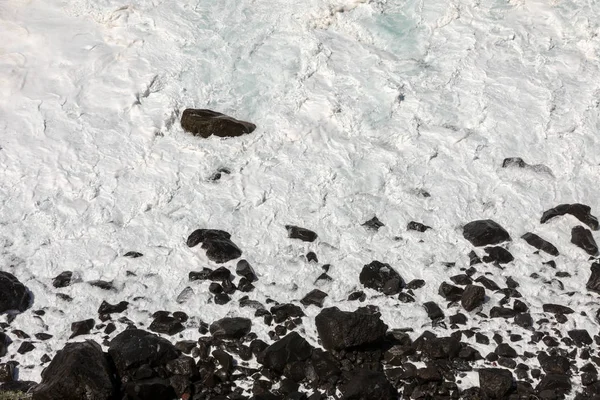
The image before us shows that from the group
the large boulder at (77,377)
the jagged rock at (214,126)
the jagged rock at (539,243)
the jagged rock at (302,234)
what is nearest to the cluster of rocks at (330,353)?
the large boulder at (77,377)

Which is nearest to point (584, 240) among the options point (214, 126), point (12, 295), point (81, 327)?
point (214, 126)

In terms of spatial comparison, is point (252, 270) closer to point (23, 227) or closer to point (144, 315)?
point (144, 315)

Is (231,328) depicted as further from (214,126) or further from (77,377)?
(214,126)

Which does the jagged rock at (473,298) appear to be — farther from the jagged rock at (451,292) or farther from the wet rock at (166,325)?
the wet rock at (166,325)

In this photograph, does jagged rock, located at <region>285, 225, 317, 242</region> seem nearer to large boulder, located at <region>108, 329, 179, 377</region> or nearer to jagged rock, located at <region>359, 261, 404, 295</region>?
jagged rock, located at <region>359, 261, 404, 295</region>

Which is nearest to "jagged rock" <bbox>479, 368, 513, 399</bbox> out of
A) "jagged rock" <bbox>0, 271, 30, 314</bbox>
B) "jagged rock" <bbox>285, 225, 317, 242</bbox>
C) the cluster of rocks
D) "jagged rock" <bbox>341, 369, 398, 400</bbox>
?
the cluster of rocks

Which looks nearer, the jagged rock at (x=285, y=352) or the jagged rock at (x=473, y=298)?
the jagged rock at (x=285, y=352)

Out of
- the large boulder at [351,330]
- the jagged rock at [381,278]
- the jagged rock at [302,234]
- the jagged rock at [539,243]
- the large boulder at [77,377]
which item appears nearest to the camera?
the large boulder at [77,377]
